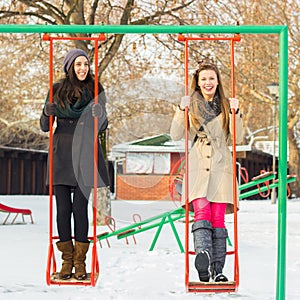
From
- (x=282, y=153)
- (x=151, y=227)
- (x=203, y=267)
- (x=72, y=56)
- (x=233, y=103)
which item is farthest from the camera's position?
(x=151, y=227)

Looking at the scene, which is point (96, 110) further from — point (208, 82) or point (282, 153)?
point (282, 153)

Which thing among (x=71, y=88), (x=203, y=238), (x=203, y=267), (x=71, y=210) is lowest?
(x=203, y=267)

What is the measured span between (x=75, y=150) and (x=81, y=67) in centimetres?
55

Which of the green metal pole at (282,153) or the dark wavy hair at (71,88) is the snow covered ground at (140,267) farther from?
the dark wavy hair at (71,88)

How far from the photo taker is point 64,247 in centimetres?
484

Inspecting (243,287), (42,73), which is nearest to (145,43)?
(42,73)

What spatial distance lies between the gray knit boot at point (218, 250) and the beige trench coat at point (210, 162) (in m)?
0.20

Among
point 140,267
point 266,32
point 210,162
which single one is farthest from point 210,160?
point 140,267

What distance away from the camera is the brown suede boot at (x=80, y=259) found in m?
4.69

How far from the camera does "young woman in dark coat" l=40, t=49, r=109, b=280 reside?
469 cm

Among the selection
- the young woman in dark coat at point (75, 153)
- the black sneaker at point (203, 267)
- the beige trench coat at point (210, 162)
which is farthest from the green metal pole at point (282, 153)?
the young woman in dark coat at point (75, 153)

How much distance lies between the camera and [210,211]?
15.5 feet

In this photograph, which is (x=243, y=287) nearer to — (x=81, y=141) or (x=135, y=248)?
(x=81, y=141)

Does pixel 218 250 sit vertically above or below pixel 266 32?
below
